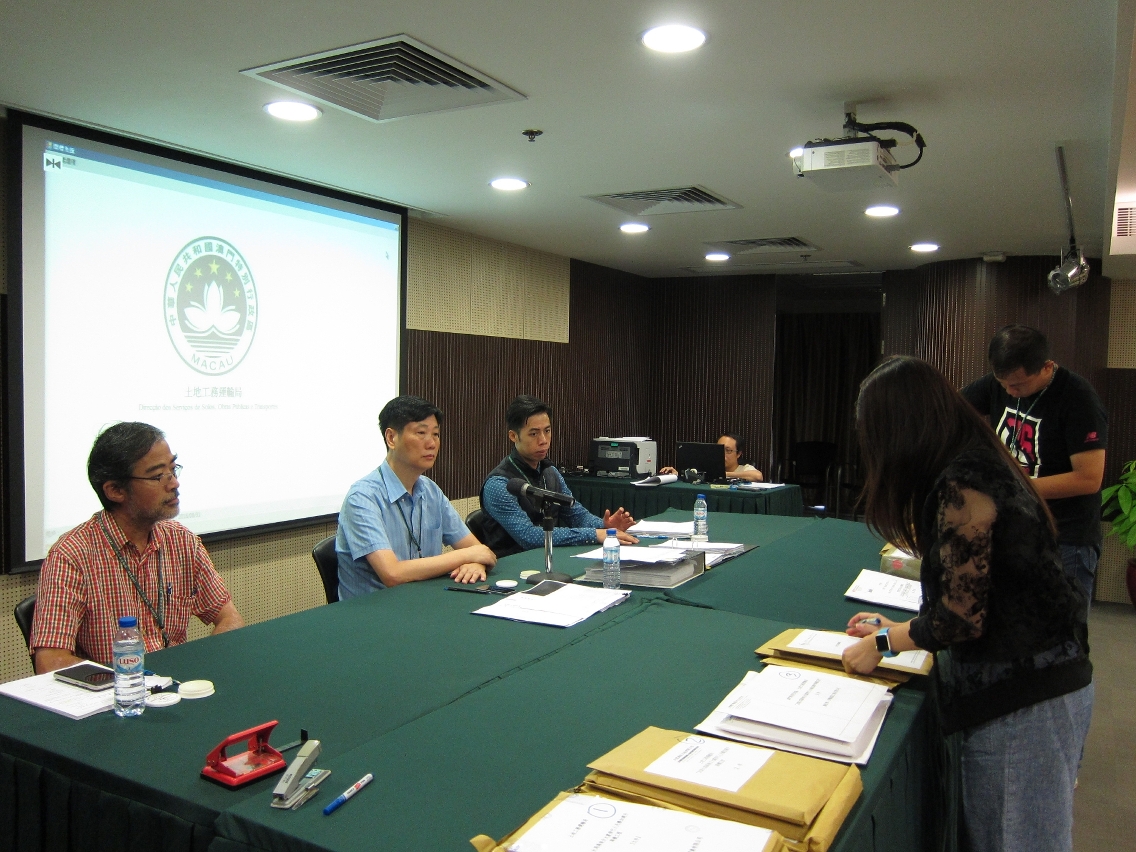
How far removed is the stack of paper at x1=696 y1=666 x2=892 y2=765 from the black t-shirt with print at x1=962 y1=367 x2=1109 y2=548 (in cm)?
162

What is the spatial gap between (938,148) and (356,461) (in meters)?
3.29

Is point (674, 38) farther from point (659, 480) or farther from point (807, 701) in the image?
point (659, 480)

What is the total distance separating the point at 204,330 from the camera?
3904mm

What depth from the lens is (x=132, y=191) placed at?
3594 mm

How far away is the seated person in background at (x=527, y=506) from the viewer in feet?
11.0

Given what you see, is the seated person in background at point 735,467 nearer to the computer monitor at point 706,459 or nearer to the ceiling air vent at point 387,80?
the computer monitor at point 706,459

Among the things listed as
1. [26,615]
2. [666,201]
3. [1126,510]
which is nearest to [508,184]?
[666,201]

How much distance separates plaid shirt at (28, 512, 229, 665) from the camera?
195 cm

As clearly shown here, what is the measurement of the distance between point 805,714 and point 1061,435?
77.6 inches

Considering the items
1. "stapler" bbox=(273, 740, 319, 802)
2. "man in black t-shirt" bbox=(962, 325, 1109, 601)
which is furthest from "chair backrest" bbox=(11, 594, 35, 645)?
"man in black t-shirt" bbox=(962, 325, 1109, 601)

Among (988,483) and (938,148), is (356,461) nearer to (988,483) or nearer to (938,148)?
(938,148)

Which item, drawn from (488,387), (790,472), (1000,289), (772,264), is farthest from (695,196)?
(790,472)

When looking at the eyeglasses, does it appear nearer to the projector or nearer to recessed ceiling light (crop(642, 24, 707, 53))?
recessed ceiling light (crop(642, 24, 707, 53))

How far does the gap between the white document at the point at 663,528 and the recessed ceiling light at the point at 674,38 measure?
5.84 feet
